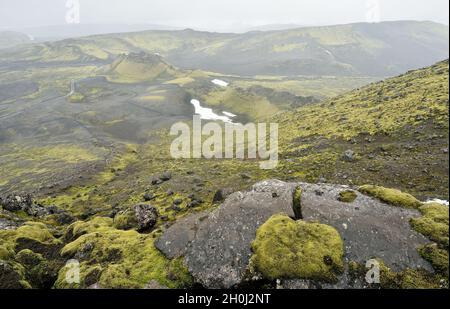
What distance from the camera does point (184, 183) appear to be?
51156 mm

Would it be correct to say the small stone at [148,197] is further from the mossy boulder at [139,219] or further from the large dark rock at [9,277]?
the large dark rock at [9,277]

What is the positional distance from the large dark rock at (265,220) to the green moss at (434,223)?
1.35 feet

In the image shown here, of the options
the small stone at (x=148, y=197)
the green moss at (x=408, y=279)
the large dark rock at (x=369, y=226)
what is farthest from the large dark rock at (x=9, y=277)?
the small stone at (x=148, y=197)

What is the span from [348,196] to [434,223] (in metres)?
4.84

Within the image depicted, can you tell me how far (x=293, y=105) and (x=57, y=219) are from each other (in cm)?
11217

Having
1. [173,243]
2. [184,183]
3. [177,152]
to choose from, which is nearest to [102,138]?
[177,152]

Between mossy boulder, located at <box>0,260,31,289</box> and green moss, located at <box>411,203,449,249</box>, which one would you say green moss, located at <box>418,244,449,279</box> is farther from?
mossy boulder, located at <box>0,260,31,289</box>

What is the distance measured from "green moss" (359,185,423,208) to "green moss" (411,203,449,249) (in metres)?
0.66

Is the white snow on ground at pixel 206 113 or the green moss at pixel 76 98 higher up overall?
the green moss at pixel 76 98

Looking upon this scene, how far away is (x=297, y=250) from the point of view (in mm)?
19141

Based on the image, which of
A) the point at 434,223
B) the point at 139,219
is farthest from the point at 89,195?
the point at 434,223

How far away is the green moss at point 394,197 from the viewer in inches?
835

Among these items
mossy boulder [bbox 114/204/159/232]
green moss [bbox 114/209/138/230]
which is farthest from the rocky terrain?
green moss [bbox 114/209/138/230]

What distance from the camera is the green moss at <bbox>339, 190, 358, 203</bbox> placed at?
71.8 ft
